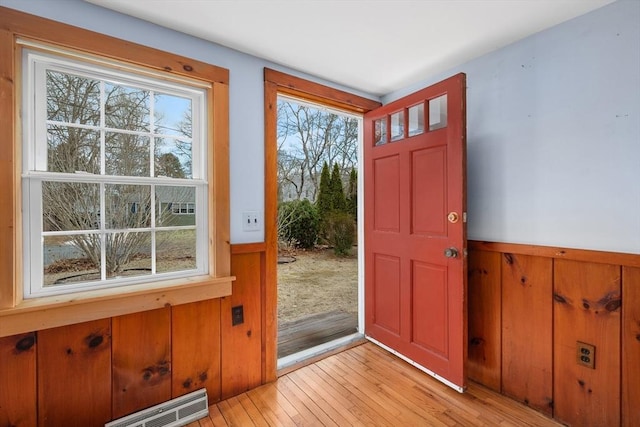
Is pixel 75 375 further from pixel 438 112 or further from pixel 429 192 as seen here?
pixel 438 112

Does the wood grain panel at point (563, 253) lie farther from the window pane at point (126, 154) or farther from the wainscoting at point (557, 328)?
the window pane at point (126, 154)

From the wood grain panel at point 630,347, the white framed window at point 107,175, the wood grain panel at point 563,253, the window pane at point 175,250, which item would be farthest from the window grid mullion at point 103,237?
the wood grain panel at point 630,347

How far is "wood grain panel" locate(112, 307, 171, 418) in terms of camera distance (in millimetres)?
1496

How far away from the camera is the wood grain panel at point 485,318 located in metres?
1.88

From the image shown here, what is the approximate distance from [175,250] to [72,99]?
936 mm

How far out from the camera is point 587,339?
152cm

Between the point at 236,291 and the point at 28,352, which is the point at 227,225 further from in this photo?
the point at 28,352

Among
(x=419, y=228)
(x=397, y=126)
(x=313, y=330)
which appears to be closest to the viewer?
(x=419, y=228)

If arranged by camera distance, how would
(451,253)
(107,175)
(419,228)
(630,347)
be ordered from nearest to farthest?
1. (630,347)
2. (107,175)
3. (451,253)
4. (419,228)

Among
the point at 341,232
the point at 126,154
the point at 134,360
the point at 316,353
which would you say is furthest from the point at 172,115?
the point at 341,232

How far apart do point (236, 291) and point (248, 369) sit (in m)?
0.54

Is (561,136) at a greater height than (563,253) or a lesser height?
greater

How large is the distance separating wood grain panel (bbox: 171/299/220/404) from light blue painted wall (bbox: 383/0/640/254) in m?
1.84

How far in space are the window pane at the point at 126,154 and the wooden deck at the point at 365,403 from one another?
4.78ft
